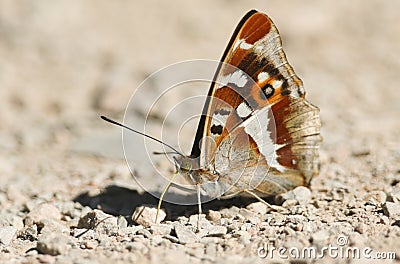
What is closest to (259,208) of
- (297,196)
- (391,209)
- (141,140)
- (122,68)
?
(297,196)

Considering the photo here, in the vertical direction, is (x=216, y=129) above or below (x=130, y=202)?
above

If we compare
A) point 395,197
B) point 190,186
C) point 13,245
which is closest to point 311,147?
point 395,197

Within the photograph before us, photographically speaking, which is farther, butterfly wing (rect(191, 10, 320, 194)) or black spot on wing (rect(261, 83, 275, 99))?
black spot on wing (rect(261, 83, 275, 99))

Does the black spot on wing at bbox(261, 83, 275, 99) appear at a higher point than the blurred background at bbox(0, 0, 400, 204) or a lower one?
lower

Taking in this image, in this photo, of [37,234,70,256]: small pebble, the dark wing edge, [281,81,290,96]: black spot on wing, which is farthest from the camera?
[281,81,290,96]: black spot on wing

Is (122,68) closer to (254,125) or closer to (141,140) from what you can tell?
(141,140)

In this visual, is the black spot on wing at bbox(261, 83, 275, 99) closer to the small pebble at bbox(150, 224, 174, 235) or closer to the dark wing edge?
the dark wing edge

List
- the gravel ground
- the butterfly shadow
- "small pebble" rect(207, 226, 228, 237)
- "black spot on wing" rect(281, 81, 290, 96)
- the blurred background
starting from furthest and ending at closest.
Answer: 1. the blurred background
2. the butterfly shadow
3. "black spot on wing" rect(281, 81, 290, 96)
4. "small pebble" rect(207, 226, 228, 237)
5. the gravel ground

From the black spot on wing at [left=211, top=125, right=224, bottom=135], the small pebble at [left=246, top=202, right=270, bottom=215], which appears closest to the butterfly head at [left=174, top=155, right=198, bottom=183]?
the black spot on wing at [left=211, top=125, right=224, bottom=135]

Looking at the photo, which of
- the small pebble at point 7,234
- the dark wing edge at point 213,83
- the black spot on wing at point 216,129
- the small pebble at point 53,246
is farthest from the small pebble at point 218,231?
the small pebble at point 7,234
